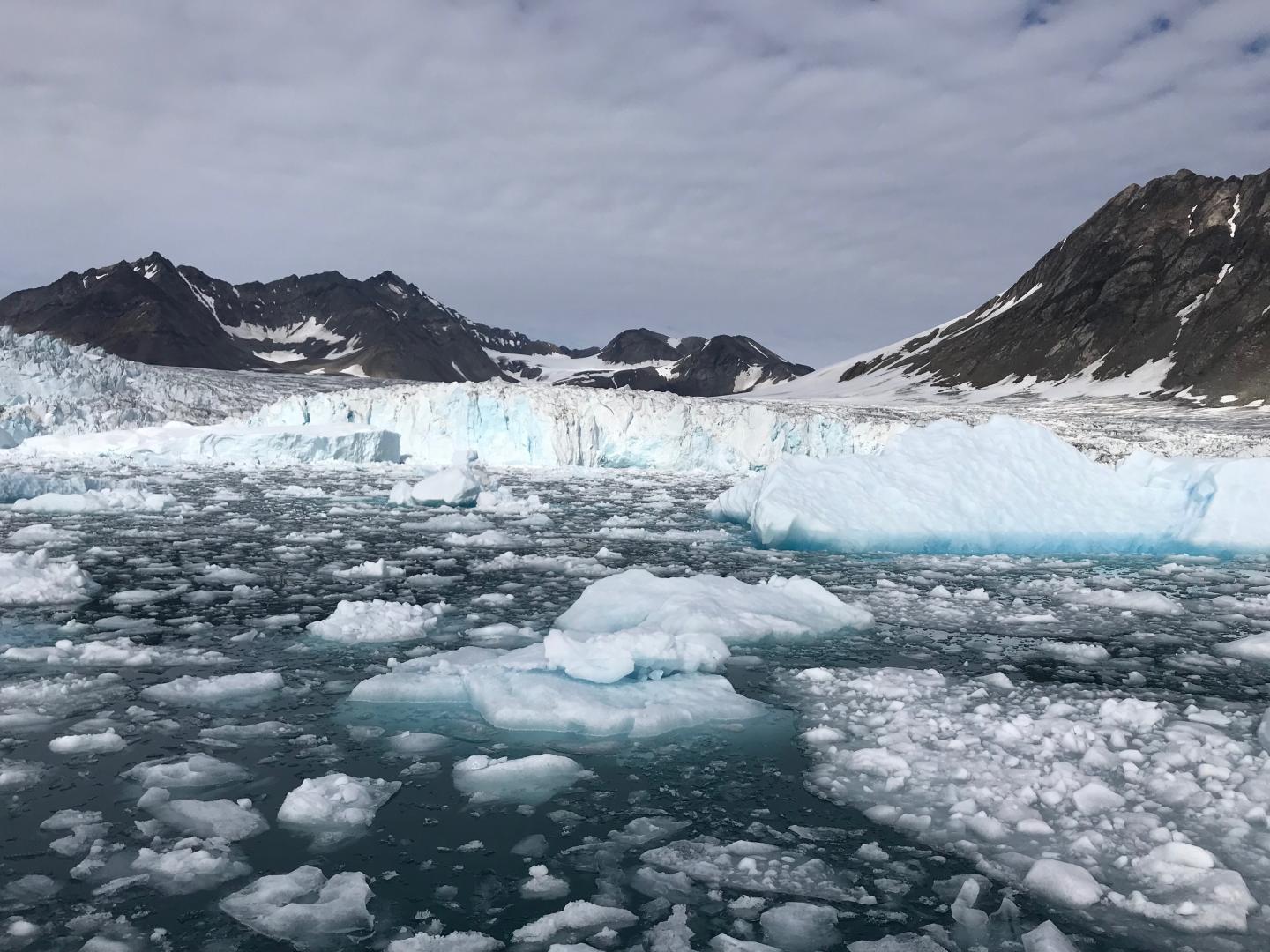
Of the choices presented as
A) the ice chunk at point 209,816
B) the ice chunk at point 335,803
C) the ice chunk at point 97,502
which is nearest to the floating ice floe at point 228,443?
the ice chunk at point 97,502

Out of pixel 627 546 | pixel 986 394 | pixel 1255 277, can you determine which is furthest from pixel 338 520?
pixel 1255 277

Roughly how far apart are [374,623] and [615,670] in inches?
118

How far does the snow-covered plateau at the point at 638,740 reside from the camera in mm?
3615

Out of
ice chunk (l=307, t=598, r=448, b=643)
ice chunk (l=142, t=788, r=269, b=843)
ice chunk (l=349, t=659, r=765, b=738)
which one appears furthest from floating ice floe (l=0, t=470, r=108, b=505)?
ice chunk (l=142, t=788, r=269, b=843)

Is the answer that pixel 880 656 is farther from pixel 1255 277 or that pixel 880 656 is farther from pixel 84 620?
pixel 1255 277

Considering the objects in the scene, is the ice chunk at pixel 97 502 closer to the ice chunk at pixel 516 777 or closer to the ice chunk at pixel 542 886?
the ice chunk at pixel 516 777

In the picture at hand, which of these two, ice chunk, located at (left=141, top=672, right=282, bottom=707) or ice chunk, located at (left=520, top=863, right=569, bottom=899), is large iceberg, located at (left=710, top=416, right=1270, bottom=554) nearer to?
ice chunk, located at (left=141, top=672, right=282, bottom=707)

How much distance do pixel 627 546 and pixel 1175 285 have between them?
122758 millimetres

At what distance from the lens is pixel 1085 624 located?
929 centimetres

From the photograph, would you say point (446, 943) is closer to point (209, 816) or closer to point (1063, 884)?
point (209, 816)

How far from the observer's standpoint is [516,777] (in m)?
5.00

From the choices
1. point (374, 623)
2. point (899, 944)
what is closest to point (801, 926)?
point (899, 944)

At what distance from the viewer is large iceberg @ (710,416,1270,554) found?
49.4 feet

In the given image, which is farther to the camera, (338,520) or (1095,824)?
(338,520)
